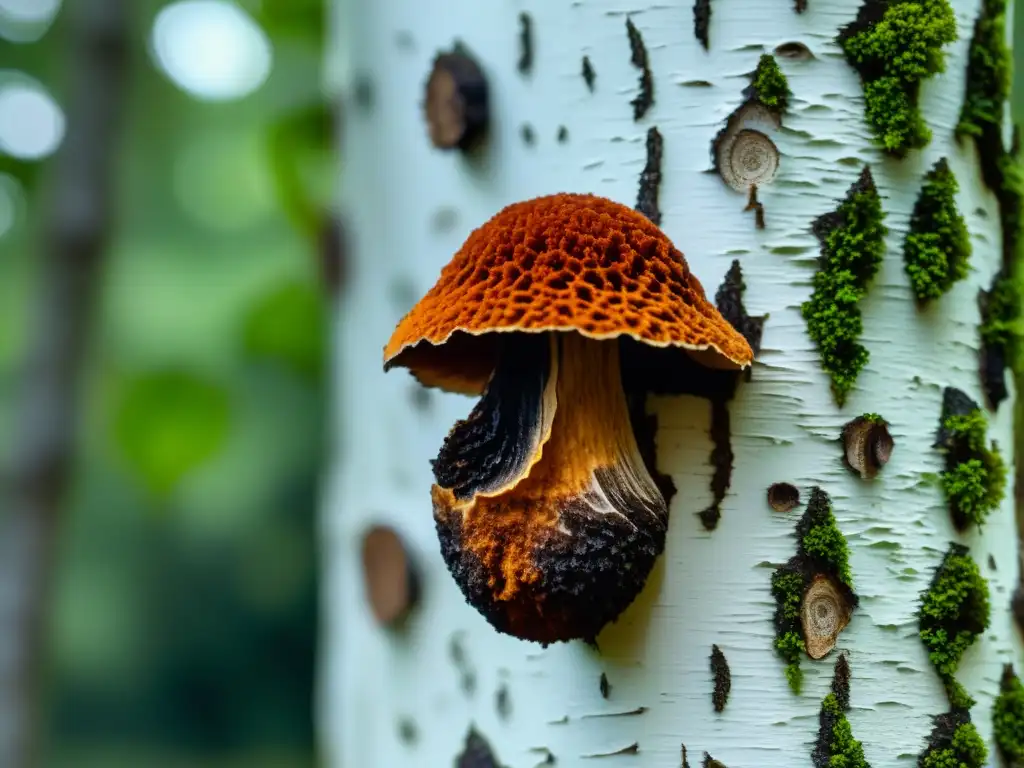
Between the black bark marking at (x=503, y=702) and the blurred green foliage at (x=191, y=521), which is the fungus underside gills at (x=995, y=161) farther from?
the blurred green foliage at (x=191, y=521)

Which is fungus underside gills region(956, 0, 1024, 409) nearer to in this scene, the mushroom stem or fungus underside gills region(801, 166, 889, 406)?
fungus underside gills region(801, 166, 889, 406)

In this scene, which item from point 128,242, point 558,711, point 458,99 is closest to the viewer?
point 558,711

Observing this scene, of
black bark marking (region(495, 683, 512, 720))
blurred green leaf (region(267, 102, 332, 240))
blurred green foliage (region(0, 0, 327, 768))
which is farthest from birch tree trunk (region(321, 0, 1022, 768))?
blurred green foliage (region(0, 0, 327, 768))

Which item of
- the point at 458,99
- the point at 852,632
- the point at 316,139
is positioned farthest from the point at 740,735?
the point at 316,139

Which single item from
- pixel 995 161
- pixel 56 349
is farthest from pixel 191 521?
pixel 995 161

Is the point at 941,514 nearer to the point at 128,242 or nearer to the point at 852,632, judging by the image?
the point at 852,632

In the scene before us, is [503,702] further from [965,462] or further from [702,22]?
[702,22]
